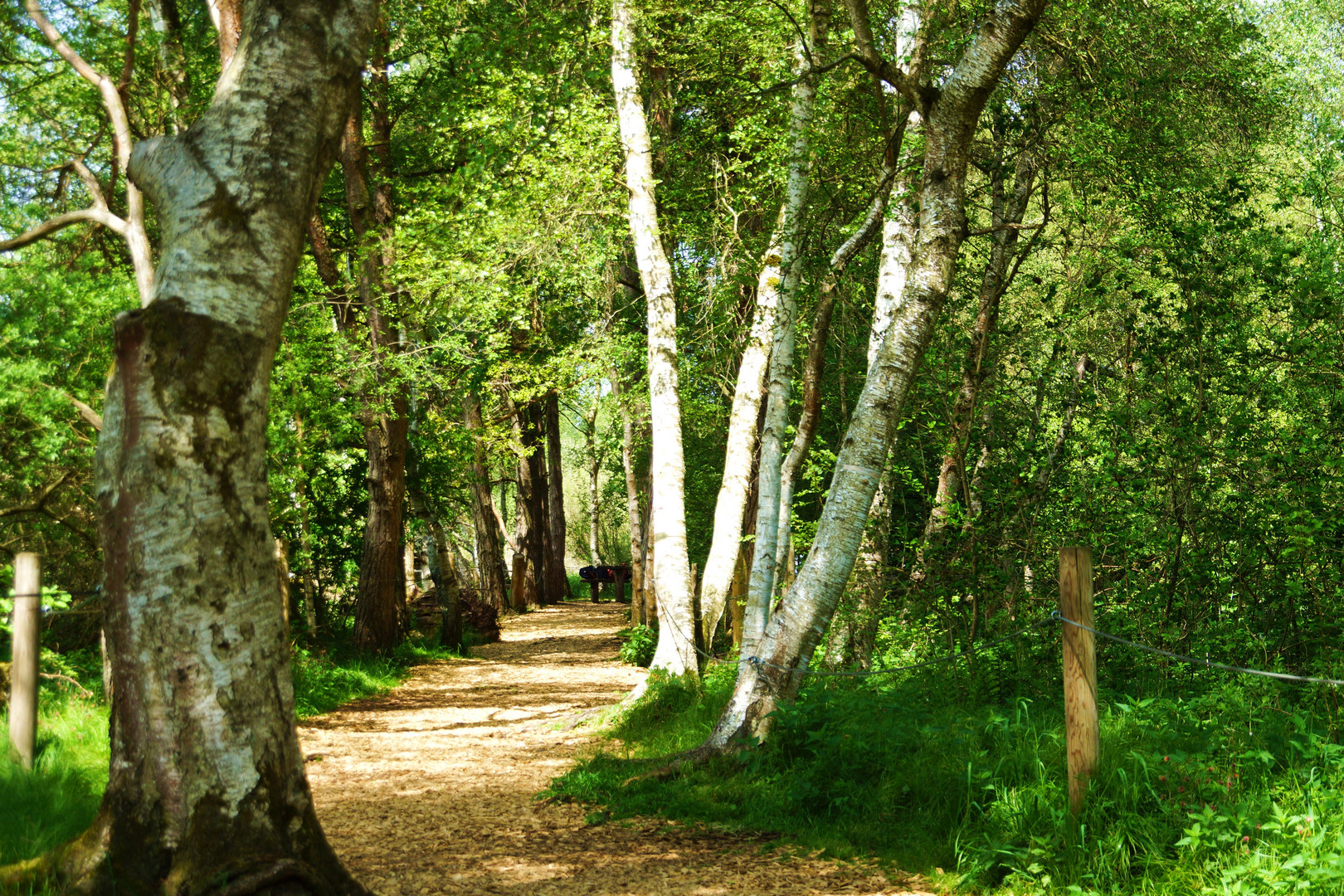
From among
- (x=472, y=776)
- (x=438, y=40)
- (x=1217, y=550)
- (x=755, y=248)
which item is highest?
(x=438, y=40)

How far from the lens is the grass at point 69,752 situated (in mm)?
4570

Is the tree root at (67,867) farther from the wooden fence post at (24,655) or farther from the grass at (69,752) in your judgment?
the wooden fence post at (24,655)

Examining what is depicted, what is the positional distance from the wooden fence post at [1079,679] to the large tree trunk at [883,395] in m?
1.90

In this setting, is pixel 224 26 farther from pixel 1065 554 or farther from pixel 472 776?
pixel 1065 554

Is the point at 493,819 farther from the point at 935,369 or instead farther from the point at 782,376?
the point at 935,369

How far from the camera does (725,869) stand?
5.11 metres

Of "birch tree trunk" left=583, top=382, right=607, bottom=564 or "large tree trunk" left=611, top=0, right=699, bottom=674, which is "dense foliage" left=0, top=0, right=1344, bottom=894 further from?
"birch tree trunk" left=583, top=382, right=607, bottom=564

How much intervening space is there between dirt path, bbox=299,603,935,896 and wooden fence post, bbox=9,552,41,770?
1.73m

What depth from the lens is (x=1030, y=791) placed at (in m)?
4.75

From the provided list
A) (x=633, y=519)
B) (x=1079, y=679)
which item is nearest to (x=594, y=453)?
(x=633, y=519)

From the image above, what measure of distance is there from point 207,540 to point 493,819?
11.6 ft

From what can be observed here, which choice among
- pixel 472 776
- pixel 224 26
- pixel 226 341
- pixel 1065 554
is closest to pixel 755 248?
pixel 224 26

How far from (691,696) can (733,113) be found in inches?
259

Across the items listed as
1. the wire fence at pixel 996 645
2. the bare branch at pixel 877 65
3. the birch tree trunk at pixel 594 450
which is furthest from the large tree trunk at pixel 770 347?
the birch tree trunk at pixel 594 450
